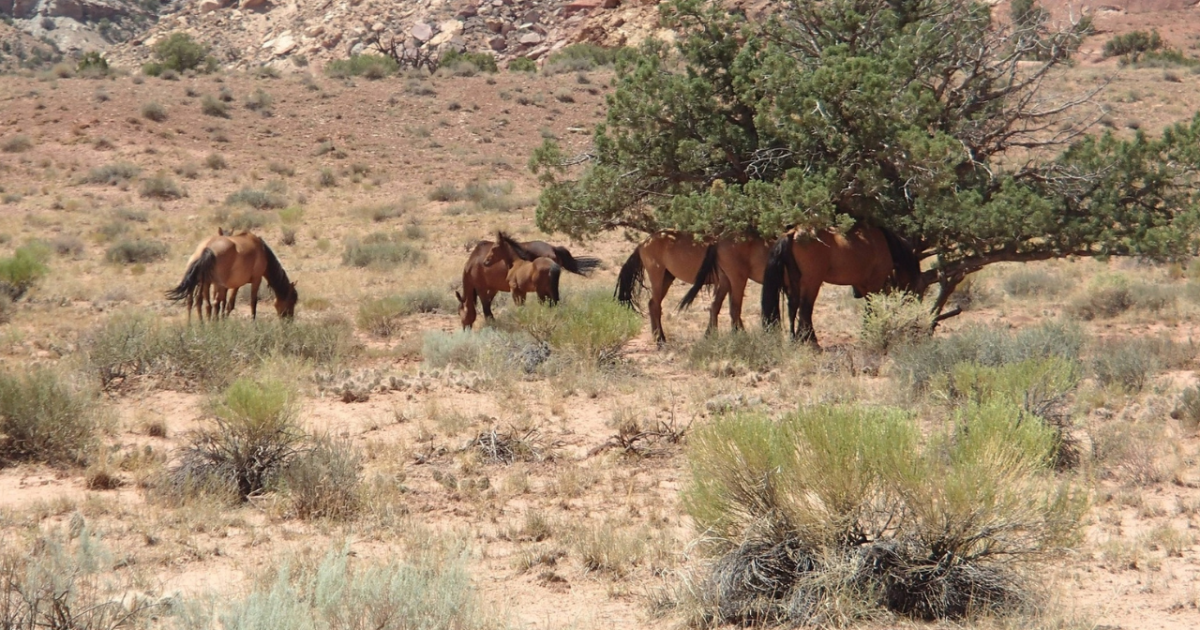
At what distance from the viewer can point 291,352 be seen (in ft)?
39.2

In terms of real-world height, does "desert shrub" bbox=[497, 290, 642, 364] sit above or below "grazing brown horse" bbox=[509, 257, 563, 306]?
below

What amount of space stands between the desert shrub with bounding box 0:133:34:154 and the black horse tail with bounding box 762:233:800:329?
89.6ft

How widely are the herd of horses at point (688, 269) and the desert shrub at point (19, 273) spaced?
14.5 feet

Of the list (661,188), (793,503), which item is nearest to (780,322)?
(661,188)

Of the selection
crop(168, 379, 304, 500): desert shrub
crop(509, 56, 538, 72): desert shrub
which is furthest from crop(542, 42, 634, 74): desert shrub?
crop(168, 379, 304, 500): desert shrub

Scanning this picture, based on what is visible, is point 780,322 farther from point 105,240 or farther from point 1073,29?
point 105,240

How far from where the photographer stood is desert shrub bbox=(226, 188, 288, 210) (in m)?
29.0

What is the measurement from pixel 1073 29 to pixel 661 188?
489 centimetres

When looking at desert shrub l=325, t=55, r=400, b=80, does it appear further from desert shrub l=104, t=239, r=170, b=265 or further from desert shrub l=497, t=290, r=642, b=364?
desert shrub l=497, t=290, r=642, b=364

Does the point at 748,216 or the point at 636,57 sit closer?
the point at 748,216

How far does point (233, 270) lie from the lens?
1454 cm

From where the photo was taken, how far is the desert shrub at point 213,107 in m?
38.4

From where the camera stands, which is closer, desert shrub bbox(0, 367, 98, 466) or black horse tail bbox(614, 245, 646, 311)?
desert shrub bbox(0, 367, 98, 466)

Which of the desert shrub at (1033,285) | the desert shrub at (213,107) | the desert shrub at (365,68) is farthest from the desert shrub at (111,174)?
the desert shrub at (1033,285)
